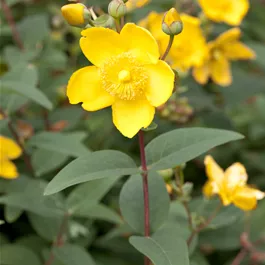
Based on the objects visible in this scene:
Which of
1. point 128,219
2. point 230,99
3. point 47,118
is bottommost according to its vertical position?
point 230,99

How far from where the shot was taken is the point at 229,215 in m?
1.33

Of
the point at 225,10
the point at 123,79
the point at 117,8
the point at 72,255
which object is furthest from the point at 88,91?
the point at 225,10

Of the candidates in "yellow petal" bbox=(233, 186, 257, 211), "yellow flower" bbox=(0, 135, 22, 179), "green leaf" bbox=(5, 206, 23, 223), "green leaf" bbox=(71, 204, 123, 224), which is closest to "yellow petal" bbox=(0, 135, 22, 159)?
"yellow flower" bbox=(0, 135, 22, 179)

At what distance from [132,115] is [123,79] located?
7cm

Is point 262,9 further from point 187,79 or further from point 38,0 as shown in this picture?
point 38,0

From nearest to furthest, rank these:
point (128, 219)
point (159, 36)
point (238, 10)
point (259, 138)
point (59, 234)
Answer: point (128, 219) < point (59, 234) < point (159, 36) < point (238, 10) < point (259, 138)

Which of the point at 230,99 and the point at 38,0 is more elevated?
the point at 38,0

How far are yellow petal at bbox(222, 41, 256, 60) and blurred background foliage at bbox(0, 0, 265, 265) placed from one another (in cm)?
13

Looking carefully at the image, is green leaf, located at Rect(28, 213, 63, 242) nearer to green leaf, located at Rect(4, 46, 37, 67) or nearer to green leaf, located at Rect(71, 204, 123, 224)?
green leaf, located at Rect(71, 204, 123, 224)

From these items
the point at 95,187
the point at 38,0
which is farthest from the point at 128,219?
the point at 38,0

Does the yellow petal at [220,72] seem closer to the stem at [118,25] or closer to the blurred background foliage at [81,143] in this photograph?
the blurred background foliage at [81,143]

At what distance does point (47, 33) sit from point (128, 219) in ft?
3.50

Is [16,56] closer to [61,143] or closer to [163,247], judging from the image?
[61,143]

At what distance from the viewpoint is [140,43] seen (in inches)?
41.3
